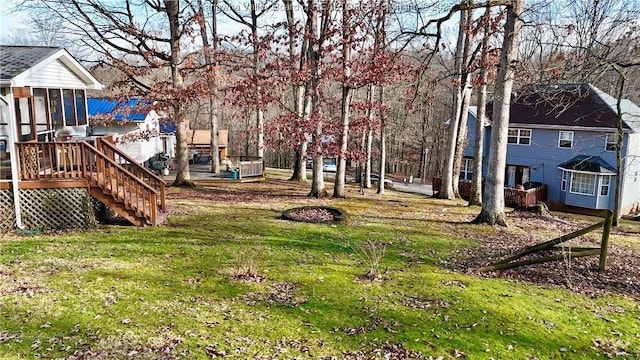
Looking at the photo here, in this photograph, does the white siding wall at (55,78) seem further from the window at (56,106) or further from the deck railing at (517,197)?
the deck railing at (517,197)

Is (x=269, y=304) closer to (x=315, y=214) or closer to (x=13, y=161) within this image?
(x=315, y=214)

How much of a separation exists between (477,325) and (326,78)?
11.7 meters

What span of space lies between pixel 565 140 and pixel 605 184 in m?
3.60

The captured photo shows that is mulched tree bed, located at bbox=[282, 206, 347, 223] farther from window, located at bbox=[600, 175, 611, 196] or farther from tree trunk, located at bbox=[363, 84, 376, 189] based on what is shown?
window, located at bbox=[600, 175, 611, 196]

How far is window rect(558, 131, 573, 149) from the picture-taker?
27.0 m

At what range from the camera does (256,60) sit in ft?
61.7

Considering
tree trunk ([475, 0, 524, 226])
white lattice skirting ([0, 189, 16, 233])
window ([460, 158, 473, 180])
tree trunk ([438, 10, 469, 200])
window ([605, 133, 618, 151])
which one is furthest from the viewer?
window ([460, 158, 473, 180])

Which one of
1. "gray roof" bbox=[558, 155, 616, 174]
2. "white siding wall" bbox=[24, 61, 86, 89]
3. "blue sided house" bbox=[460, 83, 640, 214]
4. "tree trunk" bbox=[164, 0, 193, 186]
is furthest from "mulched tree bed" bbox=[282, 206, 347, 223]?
"gray roof" bbox=[558, 155, 616, 174]

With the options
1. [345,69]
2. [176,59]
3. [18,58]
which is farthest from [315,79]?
[18,58]

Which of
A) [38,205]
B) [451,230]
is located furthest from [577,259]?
[38,205]

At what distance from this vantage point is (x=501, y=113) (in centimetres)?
1174

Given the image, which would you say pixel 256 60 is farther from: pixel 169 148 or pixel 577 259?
pixel 169 148

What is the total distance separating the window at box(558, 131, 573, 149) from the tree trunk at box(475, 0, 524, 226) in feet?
60.1

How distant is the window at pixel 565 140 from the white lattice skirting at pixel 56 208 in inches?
1090
